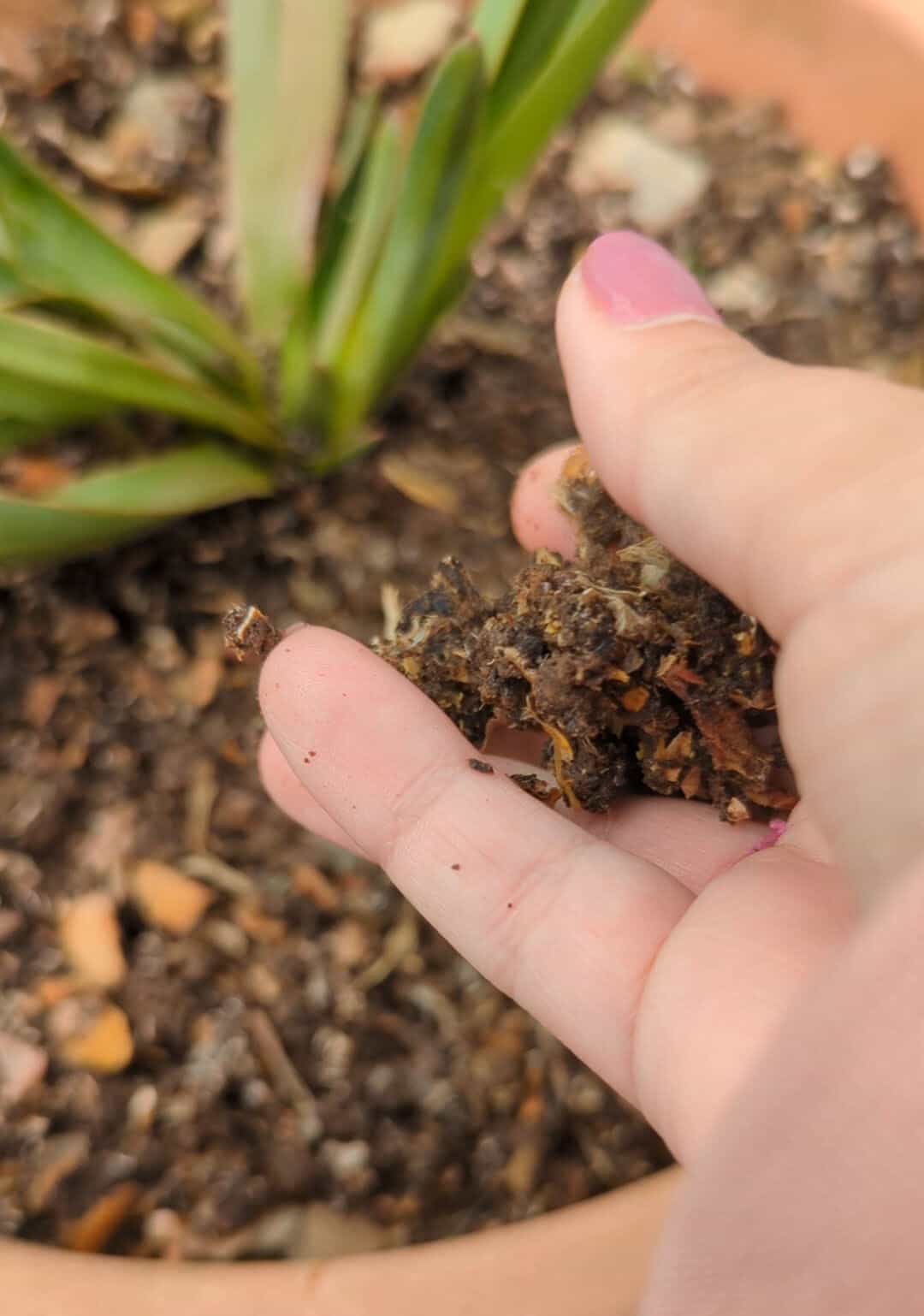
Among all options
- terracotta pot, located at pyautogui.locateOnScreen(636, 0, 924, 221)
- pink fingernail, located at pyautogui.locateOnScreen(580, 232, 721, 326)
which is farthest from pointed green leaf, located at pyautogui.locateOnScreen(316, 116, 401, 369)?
terracotta pot, located at pyautogui.locateOnScreen(636, 0, 924, 221)

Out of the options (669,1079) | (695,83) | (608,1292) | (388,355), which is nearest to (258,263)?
(388,355)

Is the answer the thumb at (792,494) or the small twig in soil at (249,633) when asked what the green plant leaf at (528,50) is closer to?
the thumb at (792,494)

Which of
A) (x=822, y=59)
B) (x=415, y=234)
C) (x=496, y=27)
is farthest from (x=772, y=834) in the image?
(x=822, y=59)

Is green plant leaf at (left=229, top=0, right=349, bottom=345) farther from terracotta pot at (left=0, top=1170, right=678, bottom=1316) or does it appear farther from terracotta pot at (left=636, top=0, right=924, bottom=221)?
terracotta pot at (left=0, top=1170, right=678, bottom=1316)

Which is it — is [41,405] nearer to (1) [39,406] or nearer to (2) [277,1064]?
(1) [39,406]

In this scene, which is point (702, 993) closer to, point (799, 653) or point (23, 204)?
point (799, 653)

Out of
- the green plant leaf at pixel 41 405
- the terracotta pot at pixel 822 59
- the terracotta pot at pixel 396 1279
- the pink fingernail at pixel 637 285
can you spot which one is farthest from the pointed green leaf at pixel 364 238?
the terracotta pot at pixel 396 1279

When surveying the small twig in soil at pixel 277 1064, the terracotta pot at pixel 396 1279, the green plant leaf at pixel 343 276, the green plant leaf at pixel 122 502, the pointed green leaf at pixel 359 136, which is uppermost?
the pointed green leaf at pixel 359 136

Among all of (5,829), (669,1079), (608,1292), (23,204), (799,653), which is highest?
(799,653)
